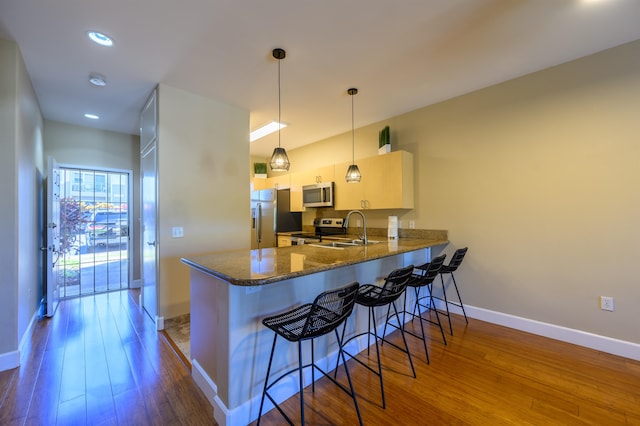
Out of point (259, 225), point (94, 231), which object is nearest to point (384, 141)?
point (259, 225)

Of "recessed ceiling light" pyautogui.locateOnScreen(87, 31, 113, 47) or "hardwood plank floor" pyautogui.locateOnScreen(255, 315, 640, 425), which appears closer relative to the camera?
"hardwood plank floor" pyautogui.locateOnScreen(255, 315, 640, 425)

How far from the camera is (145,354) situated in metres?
2.41

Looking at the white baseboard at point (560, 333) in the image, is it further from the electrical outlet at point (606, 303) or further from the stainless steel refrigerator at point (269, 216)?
the stainless steel refrigerator at point (269, 216)

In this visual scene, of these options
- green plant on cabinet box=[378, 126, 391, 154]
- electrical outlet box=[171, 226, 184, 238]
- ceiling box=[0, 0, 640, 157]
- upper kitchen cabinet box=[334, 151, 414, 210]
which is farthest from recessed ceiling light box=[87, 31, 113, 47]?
green plant on cabinet box=[378, 126, 391, 154]

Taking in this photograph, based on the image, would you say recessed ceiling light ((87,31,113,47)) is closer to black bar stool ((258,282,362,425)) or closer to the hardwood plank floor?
black bar stool ((258,282,362,425))

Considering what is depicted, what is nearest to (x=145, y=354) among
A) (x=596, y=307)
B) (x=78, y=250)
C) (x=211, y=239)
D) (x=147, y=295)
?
(x=147, y=295)

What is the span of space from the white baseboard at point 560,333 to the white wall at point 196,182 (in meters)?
3.07

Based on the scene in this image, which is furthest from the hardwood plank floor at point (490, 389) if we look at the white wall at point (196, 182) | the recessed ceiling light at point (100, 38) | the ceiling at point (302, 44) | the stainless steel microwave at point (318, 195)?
the recessed ceiling light at point (100, 38)

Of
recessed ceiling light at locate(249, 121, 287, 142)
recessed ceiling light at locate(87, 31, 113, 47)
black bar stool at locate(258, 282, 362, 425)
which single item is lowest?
black bar stool at locate(258, 282, 362, 425)

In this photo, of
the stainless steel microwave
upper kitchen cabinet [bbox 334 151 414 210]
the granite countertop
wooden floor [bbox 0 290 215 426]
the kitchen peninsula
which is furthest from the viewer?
the stainless steel microwave

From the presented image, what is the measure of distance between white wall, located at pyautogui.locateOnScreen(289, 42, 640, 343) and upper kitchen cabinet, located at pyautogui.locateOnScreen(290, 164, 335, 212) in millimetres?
1513

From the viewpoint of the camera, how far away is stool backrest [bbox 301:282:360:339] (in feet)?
4.82

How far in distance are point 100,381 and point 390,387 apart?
2.16 meters

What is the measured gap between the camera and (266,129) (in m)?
4.39
